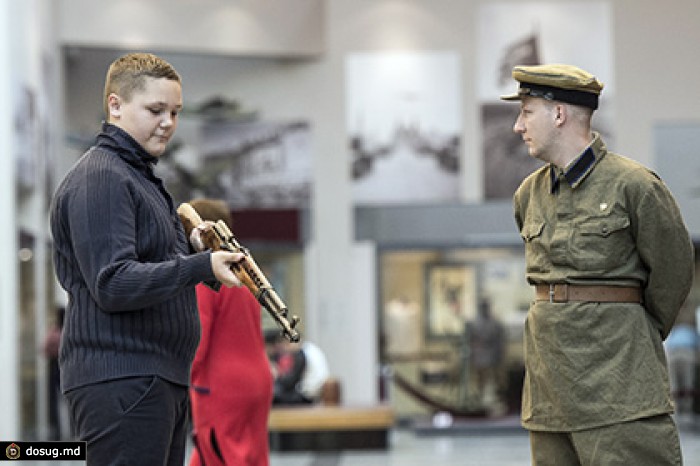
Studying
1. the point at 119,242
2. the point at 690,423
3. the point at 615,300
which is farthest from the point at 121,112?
the point at 690,423

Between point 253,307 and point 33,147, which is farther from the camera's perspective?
point 33,147

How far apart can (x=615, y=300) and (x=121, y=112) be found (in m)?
1.67

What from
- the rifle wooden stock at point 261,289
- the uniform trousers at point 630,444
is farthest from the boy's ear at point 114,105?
the uniform trousers at point 630,444

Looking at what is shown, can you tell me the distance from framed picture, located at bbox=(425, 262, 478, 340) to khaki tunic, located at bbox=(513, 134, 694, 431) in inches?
727

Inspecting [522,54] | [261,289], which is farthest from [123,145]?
[522,54]

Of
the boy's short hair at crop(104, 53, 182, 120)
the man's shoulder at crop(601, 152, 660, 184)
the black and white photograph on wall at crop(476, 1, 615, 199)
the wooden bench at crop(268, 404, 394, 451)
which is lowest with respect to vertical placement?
the wooden bench at crop(268, 404, 394, 451)

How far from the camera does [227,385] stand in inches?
233

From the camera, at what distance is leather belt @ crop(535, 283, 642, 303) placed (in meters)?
4.49

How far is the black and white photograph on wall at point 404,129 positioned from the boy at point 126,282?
19.7 meters

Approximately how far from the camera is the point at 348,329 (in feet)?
76.6

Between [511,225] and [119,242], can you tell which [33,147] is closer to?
[511,225]

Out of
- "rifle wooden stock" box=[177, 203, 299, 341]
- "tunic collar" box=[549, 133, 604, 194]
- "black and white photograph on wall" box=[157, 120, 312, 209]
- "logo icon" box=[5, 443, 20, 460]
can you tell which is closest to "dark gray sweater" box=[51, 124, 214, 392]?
"rifle wooden stock" box=[177, 203, 299, 341]

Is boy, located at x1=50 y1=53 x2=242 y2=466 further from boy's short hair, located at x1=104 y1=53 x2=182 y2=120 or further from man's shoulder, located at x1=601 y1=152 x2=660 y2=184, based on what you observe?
man's shoulder, located at x1=601 y1=152 x2=660 y2=184

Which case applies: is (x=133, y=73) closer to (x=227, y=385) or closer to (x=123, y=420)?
(x=123, y=420)
